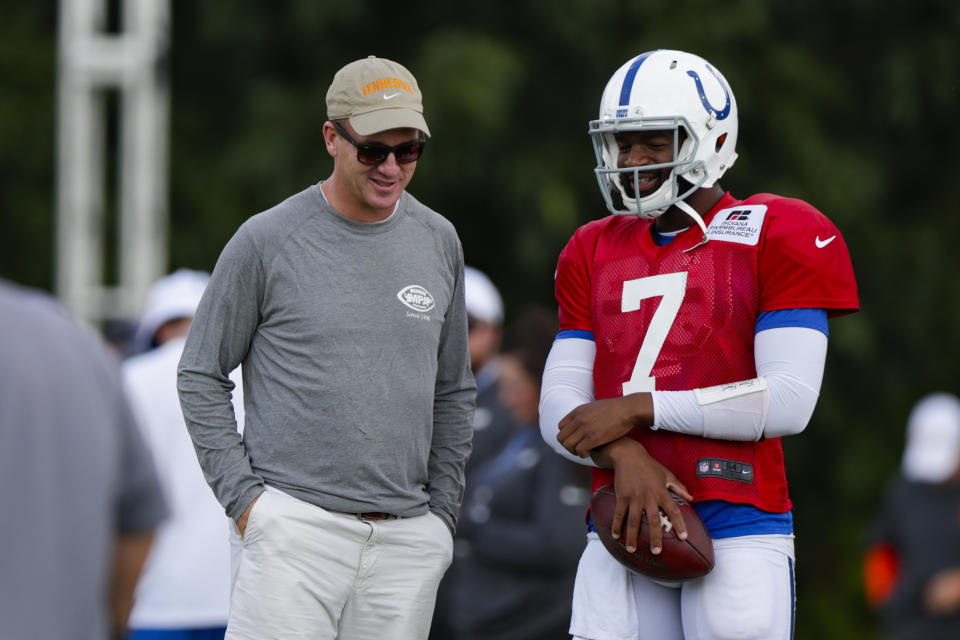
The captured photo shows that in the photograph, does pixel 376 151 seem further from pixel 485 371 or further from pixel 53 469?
pixel 485 371

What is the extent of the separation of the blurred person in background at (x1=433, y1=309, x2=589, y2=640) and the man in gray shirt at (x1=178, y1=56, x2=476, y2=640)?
1251 mm

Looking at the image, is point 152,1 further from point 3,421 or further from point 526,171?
point 3,421

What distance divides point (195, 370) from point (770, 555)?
153cm

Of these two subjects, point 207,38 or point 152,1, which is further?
point 207,38

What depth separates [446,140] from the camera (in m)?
11.6

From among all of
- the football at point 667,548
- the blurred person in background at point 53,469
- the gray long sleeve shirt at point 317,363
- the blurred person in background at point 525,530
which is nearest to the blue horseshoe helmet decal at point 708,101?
the gray long sleeve shirt at point 317,363

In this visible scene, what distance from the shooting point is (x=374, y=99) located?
3.82 metres

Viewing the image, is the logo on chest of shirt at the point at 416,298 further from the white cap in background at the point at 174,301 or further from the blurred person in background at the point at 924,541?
the blurred person in background at the point at 924,541

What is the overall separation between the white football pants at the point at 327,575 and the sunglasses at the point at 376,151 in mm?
903

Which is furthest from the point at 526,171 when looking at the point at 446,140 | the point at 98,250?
the point at 98,250

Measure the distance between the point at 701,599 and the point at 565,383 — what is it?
0.67 m

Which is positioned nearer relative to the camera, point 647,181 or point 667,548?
point 667,548

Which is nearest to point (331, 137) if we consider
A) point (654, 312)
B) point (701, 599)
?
point (654, 312)

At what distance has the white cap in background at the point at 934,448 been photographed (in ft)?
25.6
